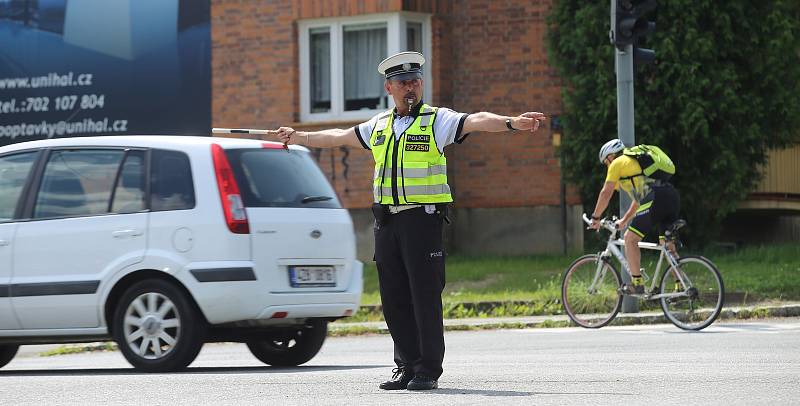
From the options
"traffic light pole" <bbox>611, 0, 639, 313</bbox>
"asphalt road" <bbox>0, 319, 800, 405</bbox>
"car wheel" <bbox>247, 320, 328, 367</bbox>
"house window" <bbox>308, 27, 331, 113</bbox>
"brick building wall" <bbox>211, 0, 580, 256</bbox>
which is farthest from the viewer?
"house window" <bbox>308, 27, 331, 113</bbox>

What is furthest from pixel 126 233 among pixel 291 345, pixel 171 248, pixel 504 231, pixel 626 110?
pixel 504 231

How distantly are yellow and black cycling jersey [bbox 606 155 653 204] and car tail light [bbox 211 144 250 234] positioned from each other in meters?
5.16

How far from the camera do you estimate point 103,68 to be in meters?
24.5

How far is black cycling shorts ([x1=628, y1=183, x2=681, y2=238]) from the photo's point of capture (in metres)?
15.0

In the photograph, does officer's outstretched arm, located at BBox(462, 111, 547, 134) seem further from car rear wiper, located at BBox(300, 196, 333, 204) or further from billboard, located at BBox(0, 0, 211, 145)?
billboard, located at BBox(0, 0, 211, 145)

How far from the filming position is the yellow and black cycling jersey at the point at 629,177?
1491 centimetres

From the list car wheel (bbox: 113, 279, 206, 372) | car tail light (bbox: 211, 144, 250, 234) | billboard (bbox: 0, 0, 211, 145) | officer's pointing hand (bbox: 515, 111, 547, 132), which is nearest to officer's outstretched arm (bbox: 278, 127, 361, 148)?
officer's pointing hand (bbox: 515, 111, 547, 132)

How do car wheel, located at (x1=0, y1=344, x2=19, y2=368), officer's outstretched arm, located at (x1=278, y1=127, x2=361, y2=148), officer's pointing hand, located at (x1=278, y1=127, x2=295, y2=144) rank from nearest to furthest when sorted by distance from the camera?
officer's outstretched arm, located at (x1=278, y1=127, x2=361, y2=148), officer's pointing hand, located at (x1=278, y1=127, x2=295, y2=144), car wheel, located at (x1=0, y1=344, x2=19, y2=368)

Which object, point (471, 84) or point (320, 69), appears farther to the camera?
point (320, 69)

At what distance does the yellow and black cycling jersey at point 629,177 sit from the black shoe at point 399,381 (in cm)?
662

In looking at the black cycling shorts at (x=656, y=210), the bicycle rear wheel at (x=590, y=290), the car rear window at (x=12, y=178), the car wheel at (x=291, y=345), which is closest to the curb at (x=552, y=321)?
the bicycle rear wheel at (x=590, y=290)

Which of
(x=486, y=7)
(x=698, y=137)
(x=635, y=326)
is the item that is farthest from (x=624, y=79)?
(x=486, y=7)

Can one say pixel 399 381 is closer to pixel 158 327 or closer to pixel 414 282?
pixel 414 282

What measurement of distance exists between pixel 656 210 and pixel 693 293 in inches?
36.0
